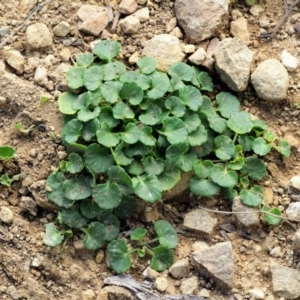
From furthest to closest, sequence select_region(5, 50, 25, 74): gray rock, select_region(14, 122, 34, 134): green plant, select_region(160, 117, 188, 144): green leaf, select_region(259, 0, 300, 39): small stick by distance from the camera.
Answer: select_region(259, 0, 300, 39): small stick
select_region(5, 50, 25, 74): gray rock
select_region(14, 122, 34, 134): green plant
select_region(160, 117, 188, 144): green leaf

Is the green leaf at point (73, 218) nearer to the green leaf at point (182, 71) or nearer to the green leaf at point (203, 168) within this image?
the green leaf at point (203, 168)

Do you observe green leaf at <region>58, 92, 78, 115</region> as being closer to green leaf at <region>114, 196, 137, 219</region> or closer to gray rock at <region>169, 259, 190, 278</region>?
green leaf at <region>114, 196, 137, 219</region>

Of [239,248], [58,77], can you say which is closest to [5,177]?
[58,77]

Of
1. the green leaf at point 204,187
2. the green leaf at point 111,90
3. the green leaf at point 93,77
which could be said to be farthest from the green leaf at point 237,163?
the green leaf at point 93,77

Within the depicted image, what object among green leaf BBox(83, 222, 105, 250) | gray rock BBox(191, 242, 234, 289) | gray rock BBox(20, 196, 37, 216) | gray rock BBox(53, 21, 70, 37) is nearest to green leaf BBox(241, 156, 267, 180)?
gray rock BBox(191, 242, 234, 289)

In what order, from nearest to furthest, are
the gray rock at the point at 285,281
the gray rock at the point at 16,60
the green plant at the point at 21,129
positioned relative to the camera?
the gray rock at the point at 285,281
the green plant at the point at 21,129
the gray rock at the point at 16,60

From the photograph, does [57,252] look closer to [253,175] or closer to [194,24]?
[253,175]
